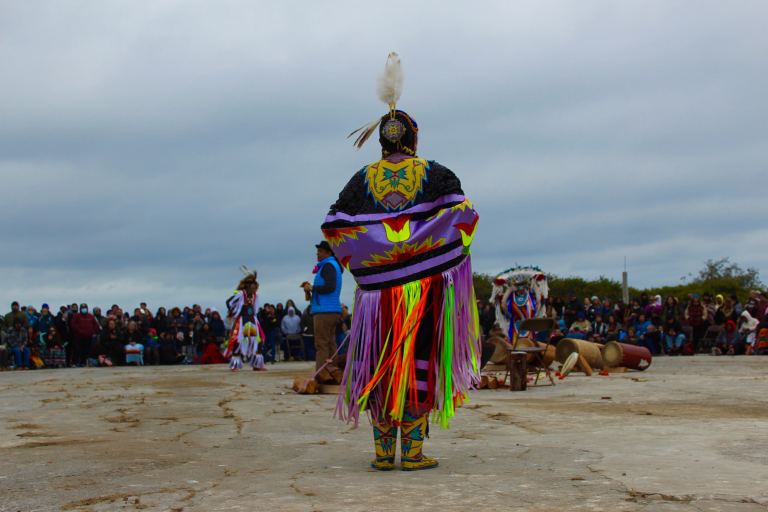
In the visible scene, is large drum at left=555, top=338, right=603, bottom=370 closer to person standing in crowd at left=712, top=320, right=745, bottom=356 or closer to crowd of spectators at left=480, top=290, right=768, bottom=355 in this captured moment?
crowd of spectators at left=480, top=290, right=768, bottom=355

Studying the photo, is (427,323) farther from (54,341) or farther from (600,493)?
(54,341)

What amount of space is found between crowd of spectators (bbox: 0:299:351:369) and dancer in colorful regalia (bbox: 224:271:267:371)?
500cm

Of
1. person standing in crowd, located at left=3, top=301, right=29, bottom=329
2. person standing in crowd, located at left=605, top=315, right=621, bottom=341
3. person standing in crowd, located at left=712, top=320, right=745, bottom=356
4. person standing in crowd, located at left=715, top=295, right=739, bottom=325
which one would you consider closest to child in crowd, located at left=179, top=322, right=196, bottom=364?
person standing in crowd, located at left=3, top=301, right=29, bottom=329

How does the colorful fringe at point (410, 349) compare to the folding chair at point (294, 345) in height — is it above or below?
below

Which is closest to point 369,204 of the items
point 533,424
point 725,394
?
point 533,424

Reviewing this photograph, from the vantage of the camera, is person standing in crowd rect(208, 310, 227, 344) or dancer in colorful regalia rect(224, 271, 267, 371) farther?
person standing in crowd rect(208, 310, 227, 344)

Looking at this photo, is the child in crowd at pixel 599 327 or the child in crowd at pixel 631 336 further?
the child in crowd at pixel 599 327

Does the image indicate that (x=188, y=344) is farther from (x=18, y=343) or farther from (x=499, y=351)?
(x=499, y=351)

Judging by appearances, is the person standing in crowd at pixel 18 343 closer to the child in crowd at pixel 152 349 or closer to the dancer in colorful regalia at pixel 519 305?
the child in crowd at pixel 152 349

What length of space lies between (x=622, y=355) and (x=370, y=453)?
10.0m

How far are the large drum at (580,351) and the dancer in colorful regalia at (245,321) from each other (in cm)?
605

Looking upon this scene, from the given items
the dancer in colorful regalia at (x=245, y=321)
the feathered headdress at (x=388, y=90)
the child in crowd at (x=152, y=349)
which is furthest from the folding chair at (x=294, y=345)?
the feathered headdress at (x=388, y=90)

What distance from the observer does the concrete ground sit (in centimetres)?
411

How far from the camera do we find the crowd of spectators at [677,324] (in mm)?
22344
